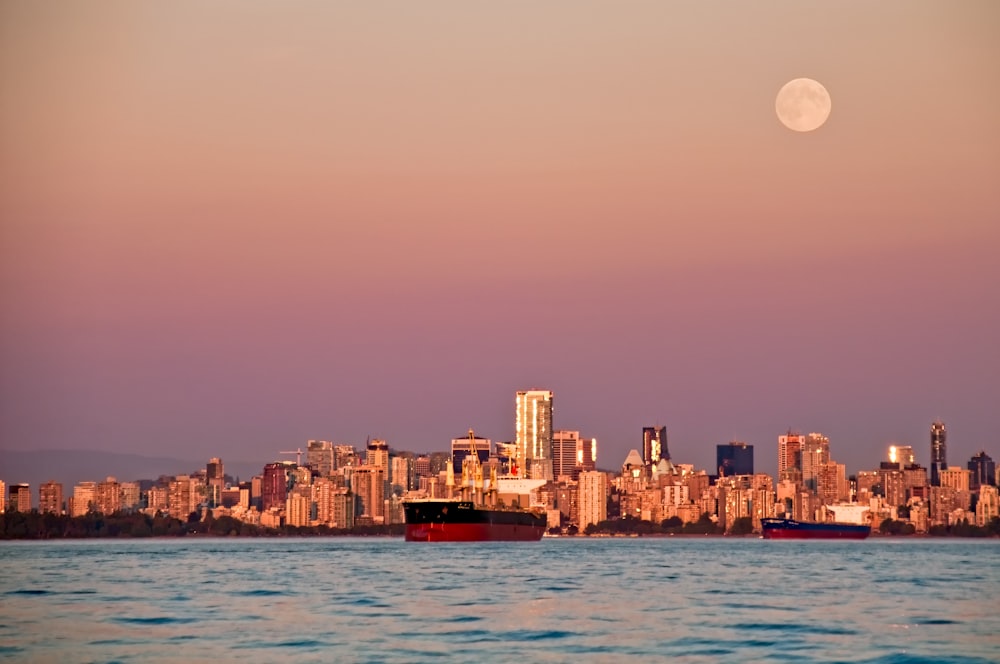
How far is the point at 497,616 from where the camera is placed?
59.8m

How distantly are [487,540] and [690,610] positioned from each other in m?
135

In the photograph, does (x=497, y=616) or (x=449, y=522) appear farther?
(x=449, y=522)

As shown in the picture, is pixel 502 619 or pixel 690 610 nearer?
pixel 502 619

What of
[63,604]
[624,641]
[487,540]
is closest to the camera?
[624,641]

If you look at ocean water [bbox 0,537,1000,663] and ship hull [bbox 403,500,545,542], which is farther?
ship hull [bbox 403,500,545,542]

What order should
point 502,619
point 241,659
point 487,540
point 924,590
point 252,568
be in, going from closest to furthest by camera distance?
point 241,659
point 502,619
point 924,590
point 252,568
point 487,540

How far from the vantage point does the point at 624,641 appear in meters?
50.1

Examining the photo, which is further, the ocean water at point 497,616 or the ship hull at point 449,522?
the ship hull at point 449,522

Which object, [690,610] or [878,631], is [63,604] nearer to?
[690,610]

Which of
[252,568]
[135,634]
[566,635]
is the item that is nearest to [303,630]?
[135,634]

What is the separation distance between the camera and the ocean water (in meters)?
47.3

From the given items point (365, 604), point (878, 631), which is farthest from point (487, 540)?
point (878, 631)

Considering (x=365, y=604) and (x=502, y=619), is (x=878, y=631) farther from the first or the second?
(x=365, y=604)

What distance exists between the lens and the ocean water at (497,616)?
155ft
